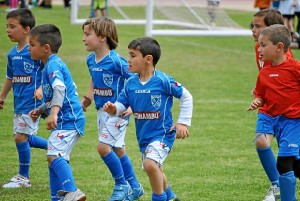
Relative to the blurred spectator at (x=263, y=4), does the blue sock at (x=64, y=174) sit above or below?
below

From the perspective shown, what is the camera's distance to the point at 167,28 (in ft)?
71.5

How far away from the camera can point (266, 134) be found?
7477 mm

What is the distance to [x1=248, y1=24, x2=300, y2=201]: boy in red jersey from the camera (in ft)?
22.7

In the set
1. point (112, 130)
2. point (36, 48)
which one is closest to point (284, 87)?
point (112, 130)

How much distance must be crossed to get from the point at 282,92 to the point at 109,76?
171cm

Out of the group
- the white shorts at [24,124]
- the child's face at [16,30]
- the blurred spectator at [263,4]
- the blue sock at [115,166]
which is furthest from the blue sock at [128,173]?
the blurred spectator at [263,4]

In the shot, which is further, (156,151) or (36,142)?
(36,142)

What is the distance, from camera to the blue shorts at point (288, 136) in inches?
272

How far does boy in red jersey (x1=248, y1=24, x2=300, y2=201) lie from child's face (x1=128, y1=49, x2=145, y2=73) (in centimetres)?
103

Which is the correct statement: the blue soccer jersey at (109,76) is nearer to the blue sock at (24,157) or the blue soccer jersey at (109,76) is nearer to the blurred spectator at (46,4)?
the blue sock at (24,157)

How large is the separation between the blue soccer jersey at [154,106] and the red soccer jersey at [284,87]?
2.74ft

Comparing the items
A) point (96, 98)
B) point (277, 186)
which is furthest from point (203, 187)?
point (96, 98)

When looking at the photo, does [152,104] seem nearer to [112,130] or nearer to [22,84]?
[112,130]

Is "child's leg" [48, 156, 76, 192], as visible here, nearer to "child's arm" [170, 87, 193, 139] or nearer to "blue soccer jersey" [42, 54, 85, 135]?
"blue soccer jersey" [42, 54, 85, 135]
